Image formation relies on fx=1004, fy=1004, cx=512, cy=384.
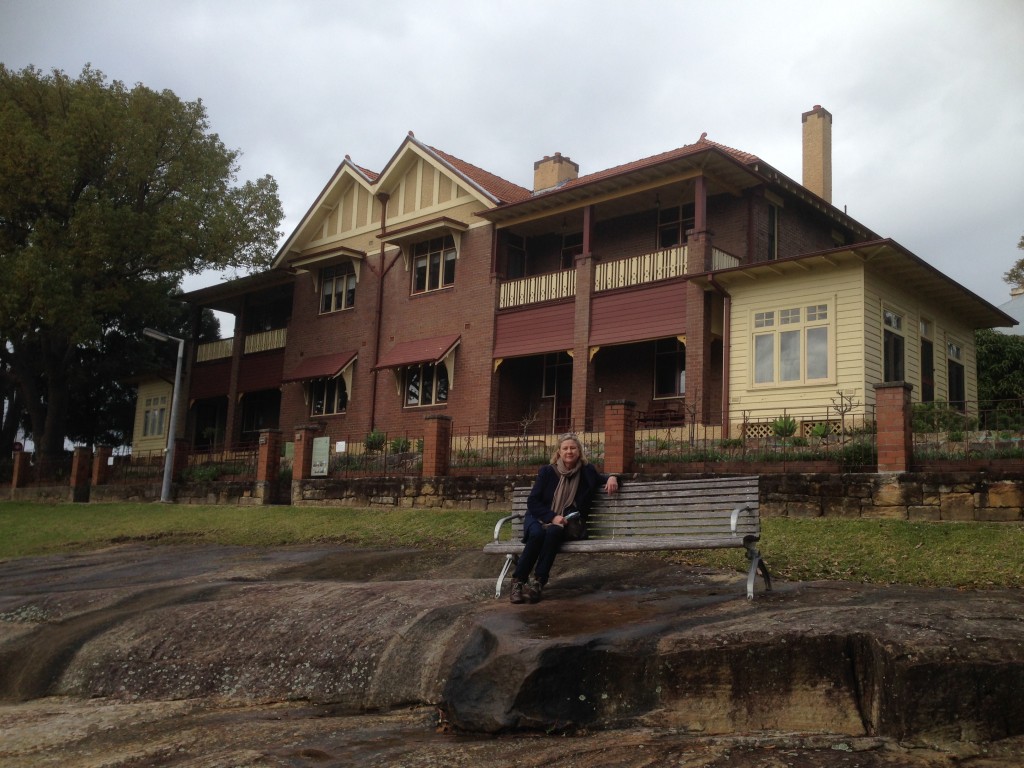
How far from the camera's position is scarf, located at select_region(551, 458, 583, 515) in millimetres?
8711

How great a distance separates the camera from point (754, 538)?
25.8 feet

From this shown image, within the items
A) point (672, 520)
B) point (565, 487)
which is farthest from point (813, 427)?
point (565, 487)

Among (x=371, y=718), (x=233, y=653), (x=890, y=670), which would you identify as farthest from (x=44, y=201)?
(x=890, y=670)

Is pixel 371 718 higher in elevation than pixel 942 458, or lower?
lower

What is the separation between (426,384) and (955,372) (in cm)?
1341

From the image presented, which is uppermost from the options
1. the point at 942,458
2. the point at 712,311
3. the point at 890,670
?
the point at 712,311

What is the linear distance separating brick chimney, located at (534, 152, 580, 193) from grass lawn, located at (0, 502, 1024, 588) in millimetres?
13331

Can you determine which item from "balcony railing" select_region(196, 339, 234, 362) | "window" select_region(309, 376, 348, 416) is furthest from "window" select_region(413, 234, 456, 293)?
"balcony railing" select_region(196, 339, 234, 362)

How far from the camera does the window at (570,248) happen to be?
87.5 ft

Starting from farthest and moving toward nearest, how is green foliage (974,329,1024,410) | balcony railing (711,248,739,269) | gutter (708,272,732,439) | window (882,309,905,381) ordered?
green foliage (974,329,1024,410) < balcony railing (711,248,739,269) < gutter (708,272,732,439) < window (882,309,905,381)

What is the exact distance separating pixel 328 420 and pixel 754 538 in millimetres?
23298

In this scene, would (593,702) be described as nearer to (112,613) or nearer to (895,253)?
(112,613)

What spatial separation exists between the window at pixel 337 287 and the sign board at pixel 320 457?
9673mm

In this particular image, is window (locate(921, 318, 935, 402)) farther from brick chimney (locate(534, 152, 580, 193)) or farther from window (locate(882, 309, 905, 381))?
brick chimney (locate(534, 152, 580, 193))
